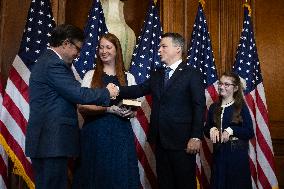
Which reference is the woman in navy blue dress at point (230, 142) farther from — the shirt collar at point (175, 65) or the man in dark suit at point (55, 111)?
the man in dark suit at point (55, 111)

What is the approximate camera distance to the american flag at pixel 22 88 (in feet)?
11.5

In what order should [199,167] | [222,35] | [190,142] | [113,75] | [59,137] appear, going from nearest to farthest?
1. [59,137]
2. [190,142]
3. [113,75]
4. [199,167]
5. [222,35]

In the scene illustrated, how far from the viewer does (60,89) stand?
7.79 feet

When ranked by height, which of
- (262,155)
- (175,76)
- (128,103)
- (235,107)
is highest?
(175,76)

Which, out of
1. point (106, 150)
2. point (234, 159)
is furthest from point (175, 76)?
point (234, 159)

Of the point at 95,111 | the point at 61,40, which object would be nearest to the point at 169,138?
the point at 95,111

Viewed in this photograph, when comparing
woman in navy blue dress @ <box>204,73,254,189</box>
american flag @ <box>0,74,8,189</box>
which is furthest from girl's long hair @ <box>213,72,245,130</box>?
american flag @ <box>0,74,8,189</box>

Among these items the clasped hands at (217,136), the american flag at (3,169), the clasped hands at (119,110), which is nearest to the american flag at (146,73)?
the clasped hands at (217,136)

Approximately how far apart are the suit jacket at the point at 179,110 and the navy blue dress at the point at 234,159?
2.05ft

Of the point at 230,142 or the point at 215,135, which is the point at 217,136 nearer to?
the point at 215,135

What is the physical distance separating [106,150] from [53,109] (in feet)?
2.26

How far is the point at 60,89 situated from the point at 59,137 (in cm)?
30

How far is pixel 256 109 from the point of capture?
167 inches

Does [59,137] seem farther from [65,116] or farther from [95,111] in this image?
[95,111]
